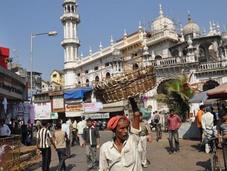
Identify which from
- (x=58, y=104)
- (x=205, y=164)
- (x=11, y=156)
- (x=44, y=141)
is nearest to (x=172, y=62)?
(x=58, y=104)

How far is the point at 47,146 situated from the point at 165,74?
2764 centimetres

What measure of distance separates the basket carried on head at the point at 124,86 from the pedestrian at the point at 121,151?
114cm

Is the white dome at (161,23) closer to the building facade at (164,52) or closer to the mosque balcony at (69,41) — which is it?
the building facade at (164,52)

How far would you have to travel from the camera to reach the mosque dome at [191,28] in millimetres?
45878

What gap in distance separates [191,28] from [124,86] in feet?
141

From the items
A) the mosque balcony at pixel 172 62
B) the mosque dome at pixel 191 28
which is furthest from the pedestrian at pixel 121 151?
the mosque dome at pixel 191 28

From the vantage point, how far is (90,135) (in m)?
11.7

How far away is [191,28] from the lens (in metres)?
46.1

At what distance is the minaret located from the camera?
2254 inches

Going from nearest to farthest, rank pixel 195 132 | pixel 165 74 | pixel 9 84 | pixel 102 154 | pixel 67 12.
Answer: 1. pixel 102 154
2. pixel 9 84
3. pixel 195 132
4. pixel 165 74
5. pixel 67 12

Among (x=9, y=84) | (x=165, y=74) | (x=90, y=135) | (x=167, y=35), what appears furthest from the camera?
(x=167, y=35)

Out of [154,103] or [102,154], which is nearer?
[102,154]

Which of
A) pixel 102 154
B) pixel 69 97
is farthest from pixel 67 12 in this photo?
pixel 102 154

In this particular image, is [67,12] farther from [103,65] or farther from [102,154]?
[102,154]
